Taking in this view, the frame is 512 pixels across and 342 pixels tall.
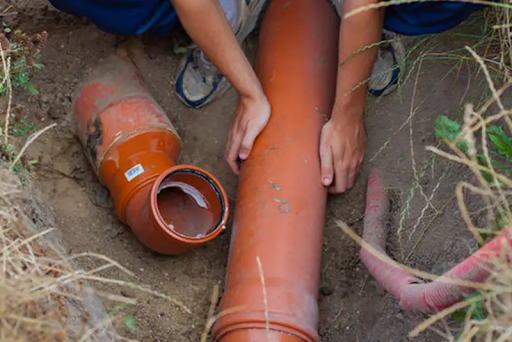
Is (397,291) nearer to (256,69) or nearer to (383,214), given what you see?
(383,214)

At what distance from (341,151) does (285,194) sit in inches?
10.2

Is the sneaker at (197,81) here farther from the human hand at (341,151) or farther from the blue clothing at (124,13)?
the human hand at (341,151)

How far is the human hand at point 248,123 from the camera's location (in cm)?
221

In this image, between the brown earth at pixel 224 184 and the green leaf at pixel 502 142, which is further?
the brown earth at pixel 224 184

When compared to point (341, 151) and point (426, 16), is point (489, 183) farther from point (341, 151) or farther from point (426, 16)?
point (426, 16)

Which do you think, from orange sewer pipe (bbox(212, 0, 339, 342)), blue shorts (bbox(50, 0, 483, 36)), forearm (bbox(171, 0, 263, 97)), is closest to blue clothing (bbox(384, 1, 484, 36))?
blue shorts (bbox(50, 0, 483, 36))

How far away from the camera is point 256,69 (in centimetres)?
243

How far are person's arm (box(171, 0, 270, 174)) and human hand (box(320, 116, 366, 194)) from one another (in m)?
0.22

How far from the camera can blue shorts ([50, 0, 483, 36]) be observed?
7.00 feet

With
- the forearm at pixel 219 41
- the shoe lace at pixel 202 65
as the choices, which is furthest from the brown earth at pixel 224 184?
the forearm at pixel 219 41

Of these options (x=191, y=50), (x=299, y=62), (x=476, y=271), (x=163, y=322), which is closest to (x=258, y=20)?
(x=191, y=50)

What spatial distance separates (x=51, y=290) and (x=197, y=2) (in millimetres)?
1078

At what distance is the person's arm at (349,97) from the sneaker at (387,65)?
271mm

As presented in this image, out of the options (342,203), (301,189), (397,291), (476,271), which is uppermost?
(476,271)
